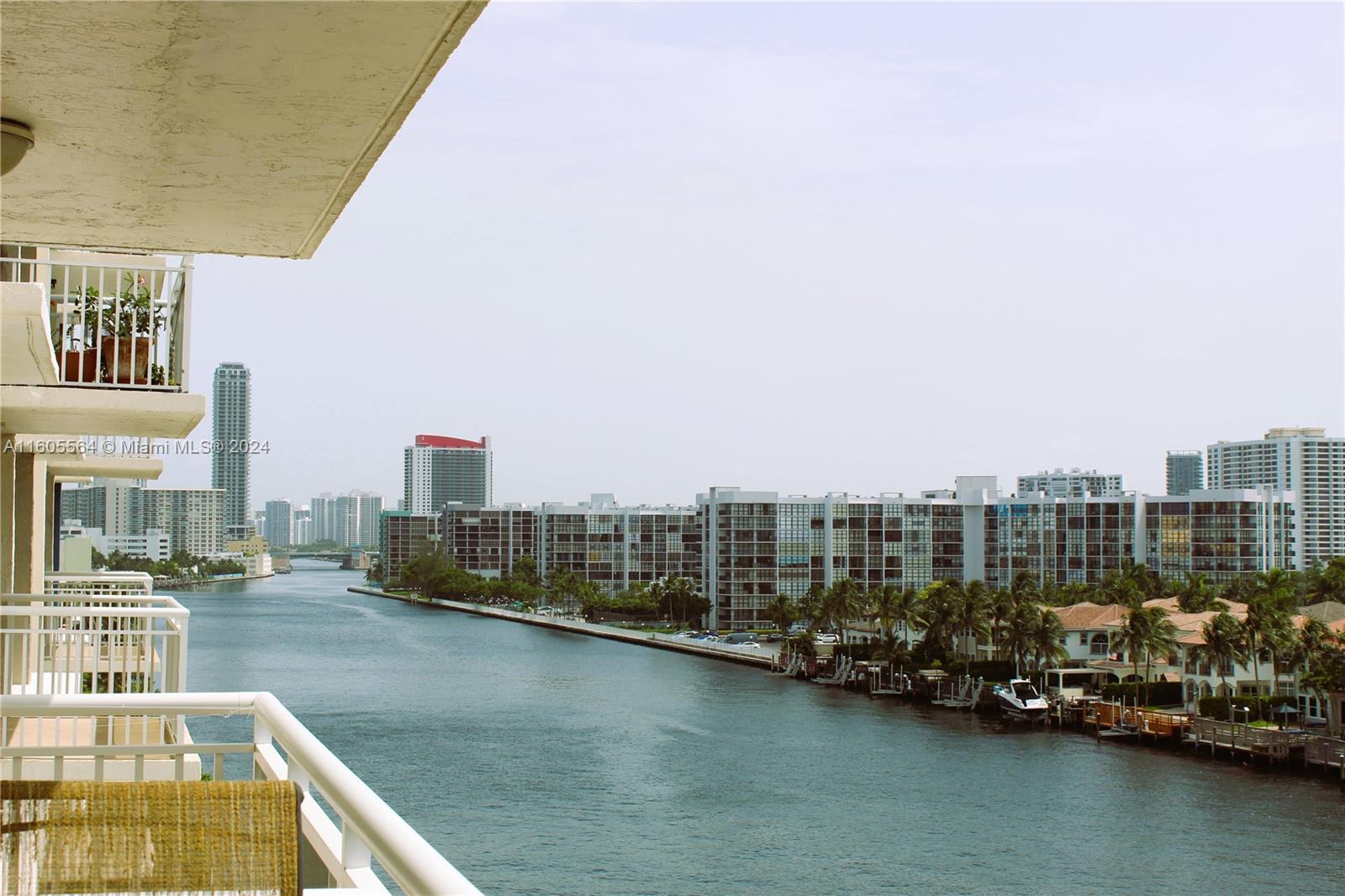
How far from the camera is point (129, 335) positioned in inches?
308

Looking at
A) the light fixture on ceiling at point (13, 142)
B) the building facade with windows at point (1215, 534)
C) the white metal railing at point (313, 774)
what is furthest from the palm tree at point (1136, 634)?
the light fixture on ceiling at point (13, 142)

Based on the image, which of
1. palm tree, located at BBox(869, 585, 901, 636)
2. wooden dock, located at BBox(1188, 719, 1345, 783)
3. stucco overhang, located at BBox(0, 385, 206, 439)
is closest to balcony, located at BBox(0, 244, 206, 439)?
stucco overhang, located at BBox(0, 385, 206, 439)

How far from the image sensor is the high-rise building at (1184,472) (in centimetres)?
15100

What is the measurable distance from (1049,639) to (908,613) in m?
11.9

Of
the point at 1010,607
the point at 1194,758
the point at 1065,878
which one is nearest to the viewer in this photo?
the point at 1065,878

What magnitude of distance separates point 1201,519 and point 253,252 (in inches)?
3253

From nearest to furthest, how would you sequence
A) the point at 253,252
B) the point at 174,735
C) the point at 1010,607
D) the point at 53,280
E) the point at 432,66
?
the point at 432,66 → the point at 253,252 → the point at 174,735 → the point at 53,280 → the point at 1010,607

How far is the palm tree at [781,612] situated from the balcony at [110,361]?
233ft

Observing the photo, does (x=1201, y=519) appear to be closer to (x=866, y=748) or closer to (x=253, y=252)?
(x=866, y=748)

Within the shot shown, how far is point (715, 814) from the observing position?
30578 millimetres

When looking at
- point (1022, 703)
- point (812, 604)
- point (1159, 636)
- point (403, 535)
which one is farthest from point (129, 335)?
point (403, 535)

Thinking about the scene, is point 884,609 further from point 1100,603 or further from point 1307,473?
point 1307,473

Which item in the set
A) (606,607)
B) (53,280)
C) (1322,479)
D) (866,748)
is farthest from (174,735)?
(1322,479)

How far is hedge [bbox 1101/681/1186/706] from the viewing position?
157 feet
